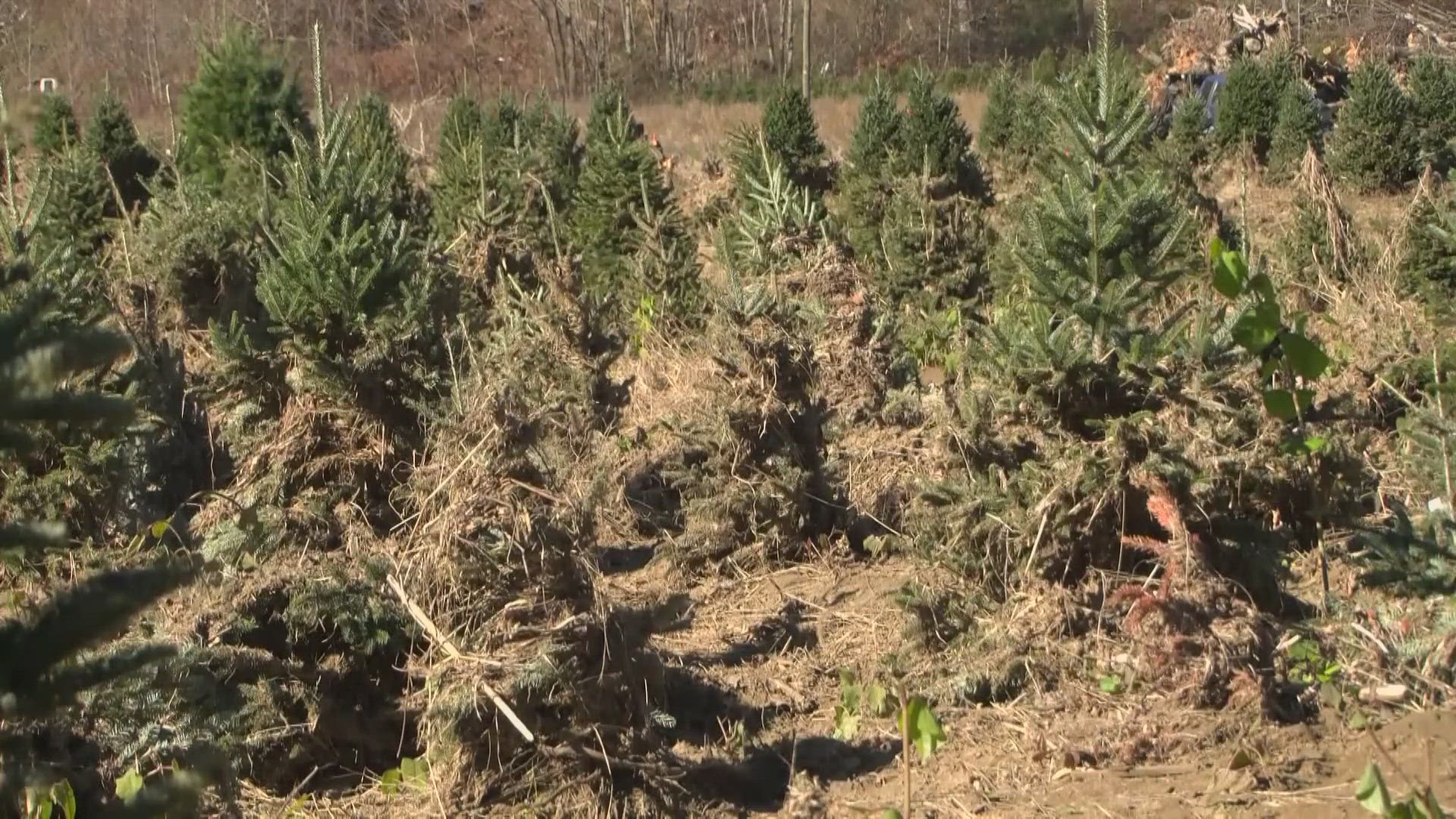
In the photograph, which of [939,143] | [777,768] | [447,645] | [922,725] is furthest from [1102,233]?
[939,143]

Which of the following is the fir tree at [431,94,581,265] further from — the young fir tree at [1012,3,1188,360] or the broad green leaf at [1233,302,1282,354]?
the broad green leaf at [1233,302,1282,354]

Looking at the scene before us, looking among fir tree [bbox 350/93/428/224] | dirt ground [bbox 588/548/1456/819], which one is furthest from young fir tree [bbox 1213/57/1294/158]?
dirt ground [bbox 588/548/1456/819]

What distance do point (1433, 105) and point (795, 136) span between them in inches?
267

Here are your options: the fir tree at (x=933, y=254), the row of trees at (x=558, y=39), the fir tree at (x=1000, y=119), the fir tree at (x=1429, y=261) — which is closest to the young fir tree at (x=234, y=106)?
the fir tree at (x=933, y=254)

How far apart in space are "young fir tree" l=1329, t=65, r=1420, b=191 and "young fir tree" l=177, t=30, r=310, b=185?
10848 millimetres

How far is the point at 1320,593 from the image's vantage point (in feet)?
19.1

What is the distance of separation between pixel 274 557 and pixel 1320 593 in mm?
3743

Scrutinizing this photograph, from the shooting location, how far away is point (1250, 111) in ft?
63.6

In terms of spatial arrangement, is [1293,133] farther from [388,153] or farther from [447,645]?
[447,645]

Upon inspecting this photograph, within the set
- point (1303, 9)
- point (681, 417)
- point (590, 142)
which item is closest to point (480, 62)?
point (1303, 9)

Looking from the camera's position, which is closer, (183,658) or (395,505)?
(183,658)

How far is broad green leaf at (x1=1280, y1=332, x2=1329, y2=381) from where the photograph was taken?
4.56 meters

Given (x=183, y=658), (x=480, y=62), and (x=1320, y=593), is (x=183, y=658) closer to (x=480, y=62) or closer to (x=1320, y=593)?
(x=1320, y=593)

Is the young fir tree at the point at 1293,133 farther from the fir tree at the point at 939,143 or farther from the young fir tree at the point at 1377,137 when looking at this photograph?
the fir tree at the point at 939,143
